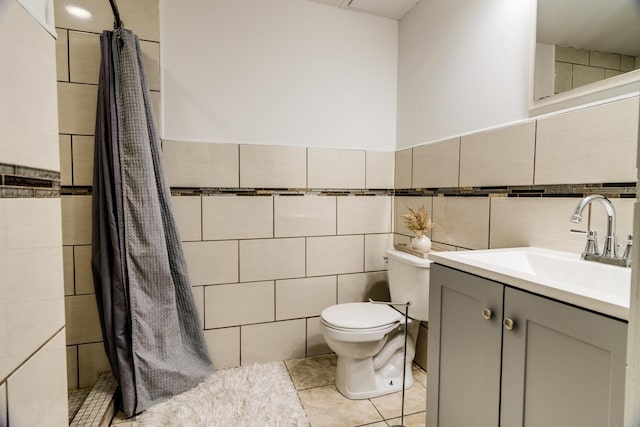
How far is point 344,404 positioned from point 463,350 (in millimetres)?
946

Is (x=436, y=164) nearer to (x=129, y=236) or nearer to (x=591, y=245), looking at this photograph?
(x=591, y=245)

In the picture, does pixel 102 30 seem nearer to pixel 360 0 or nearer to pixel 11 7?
pixel 360 0

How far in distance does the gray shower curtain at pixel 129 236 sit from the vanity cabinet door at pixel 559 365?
5.17 feet

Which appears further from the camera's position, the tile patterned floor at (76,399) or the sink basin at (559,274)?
the tile patterned floor at (76,399)

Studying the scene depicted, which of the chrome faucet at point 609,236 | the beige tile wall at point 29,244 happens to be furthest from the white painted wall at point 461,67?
the beige tile wall at point 29,244

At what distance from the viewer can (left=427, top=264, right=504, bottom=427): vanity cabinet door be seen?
998 mm

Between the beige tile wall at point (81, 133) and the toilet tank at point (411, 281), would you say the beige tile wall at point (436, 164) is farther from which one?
the beige tile wall at point (81, 133)

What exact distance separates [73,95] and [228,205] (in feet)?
3.26

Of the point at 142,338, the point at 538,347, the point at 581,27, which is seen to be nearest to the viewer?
the point at 538,347

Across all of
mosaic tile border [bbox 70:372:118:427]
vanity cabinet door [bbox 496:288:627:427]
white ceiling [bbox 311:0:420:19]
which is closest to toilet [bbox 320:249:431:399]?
vanity cabinet door [bbox 496:288:627:427]

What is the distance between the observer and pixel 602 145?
1.21 meters

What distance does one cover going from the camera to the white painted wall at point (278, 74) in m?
1.98

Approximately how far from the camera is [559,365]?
0.83 m

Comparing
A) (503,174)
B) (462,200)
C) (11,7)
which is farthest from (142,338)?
(503,174)
